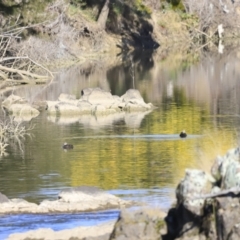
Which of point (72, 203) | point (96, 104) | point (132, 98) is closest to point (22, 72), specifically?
point (96, 104)

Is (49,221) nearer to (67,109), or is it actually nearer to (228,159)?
(228,159)

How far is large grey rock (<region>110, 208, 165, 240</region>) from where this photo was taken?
369 inches

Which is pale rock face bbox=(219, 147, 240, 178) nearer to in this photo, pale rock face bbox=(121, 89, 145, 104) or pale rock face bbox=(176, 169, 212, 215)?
pale rock face bbox=(176, 169, 212, 215)

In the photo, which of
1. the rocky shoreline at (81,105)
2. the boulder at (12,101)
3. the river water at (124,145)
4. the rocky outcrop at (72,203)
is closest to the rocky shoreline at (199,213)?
the river water at (124,145)

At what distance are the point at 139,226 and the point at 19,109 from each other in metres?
21.5

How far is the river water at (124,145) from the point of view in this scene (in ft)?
52.3

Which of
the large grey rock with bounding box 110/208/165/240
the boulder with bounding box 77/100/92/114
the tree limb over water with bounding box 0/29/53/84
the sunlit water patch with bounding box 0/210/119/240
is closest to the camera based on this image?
the large grey rock with bounding box 110/208/165/240

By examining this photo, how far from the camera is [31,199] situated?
16.9 meters

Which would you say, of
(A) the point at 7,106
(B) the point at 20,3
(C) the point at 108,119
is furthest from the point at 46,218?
(B) the point at 20,3

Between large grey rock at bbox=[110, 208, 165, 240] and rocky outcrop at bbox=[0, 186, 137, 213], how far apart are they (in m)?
5.37

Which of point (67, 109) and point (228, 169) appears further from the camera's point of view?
point (67, 109)

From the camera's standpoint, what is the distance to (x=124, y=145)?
76.7 ft

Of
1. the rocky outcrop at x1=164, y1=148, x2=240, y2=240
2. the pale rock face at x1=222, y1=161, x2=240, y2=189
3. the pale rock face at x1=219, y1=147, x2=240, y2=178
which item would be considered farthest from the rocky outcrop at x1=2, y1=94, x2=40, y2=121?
the pale rock face at x1=222, y1=161, x2=240, y2=189

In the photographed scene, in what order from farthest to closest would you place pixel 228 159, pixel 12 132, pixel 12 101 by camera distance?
pixel 12 101 → pixel 12 132 → pixel 228 159
